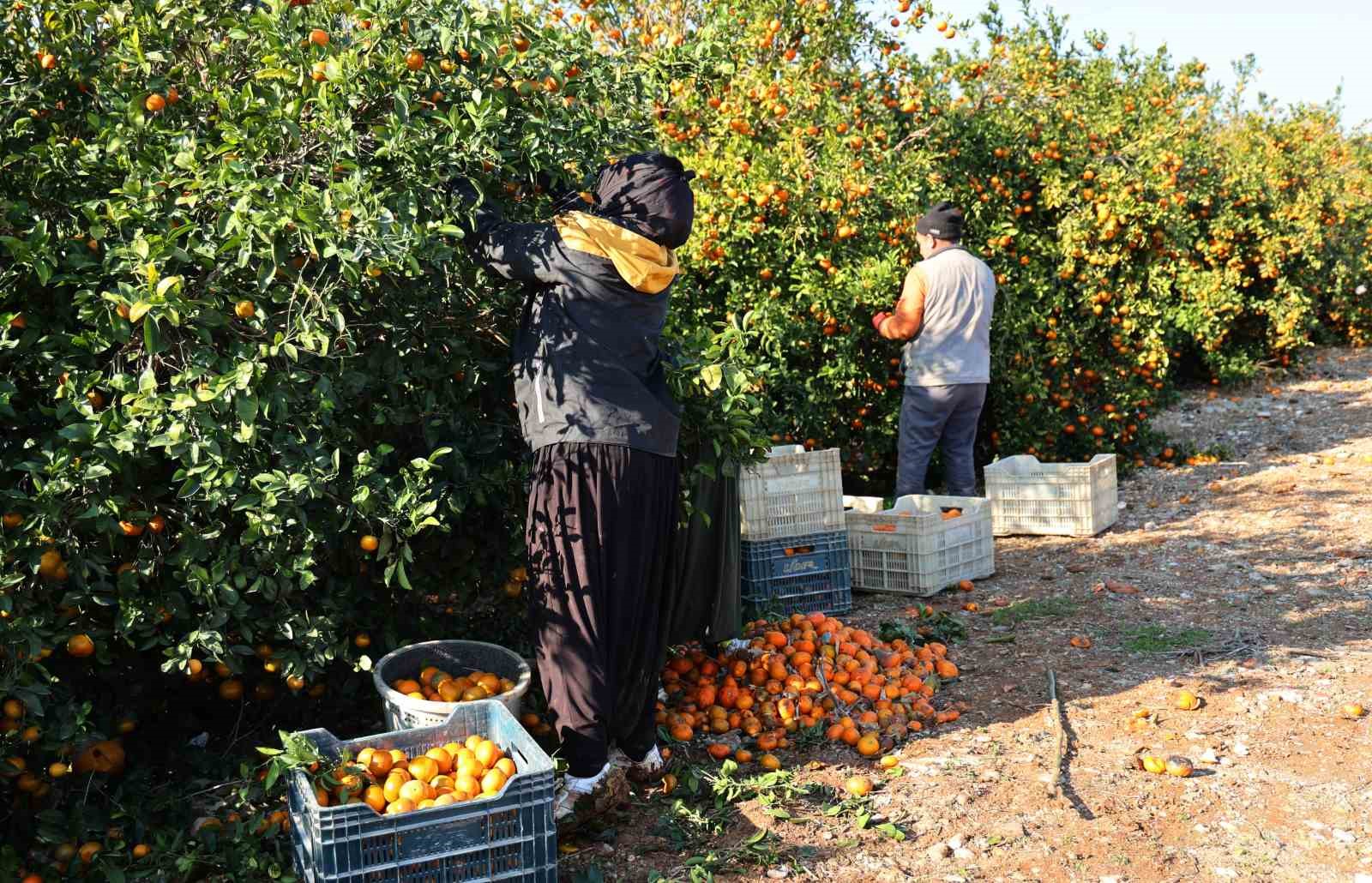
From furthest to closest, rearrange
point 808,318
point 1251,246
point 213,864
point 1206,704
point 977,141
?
point 1251,246, point 977,141, point 808,318, point 1206,704, point 213,864

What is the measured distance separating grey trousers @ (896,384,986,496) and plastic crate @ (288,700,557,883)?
13.5 feet

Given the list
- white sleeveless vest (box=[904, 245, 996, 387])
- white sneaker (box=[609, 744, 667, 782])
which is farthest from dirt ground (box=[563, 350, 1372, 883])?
white sleeveless vest (box=[904, 245, 996, 387])

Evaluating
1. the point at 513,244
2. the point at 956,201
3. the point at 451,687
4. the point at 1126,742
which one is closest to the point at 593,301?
the point at 513,244

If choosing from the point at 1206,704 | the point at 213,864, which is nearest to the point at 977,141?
the point at 1206,704

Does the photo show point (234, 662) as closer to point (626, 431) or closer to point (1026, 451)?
point (626, 431)

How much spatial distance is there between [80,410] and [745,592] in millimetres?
3201

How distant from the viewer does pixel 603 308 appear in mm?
3537

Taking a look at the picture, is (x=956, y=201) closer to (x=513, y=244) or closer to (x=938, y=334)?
(x=938, y=334)

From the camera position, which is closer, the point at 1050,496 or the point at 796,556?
the point at 796,556

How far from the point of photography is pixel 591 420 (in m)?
3.51

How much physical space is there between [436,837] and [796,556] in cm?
302

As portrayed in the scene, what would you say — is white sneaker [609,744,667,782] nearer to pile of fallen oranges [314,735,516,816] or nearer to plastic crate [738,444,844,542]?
pile of fallen oranges [314,735,516,816]

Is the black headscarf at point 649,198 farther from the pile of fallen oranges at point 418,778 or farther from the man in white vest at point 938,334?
the man in white vest at point 938,334

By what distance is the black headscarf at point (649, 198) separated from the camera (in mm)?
3564
